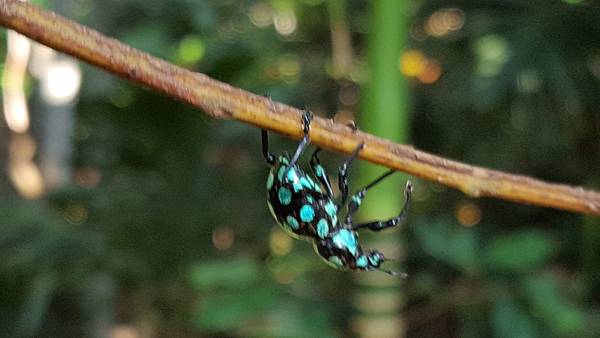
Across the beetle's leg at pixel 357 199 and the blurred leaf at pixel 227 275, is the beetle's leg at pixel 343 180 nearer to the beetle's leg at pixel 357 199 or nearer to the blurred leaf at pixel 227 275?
the beetle's leg at pixel 357 199

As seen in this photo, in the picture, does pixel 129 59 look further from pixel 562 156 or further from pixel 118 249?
pixel 562 156

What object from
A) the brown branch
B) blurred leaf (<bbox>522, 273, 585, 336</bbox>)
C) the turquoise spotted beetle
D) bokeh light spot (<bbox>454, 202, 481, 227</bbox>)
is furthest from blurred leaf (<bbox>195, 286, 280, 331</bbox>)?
bokeh light spot (<bbox>454, 202, 481, 227</bbox>)

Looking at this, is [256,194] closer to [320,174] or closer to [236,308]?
[236,308]

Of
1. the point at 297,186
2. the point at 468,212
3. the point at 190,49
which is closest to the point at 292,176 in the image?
the point at 297,186

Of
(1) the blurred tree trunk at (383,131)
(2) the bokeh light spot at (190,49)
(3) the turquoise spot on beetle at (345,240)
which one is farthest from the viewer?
(2) the bokeh light spot at (190,49)

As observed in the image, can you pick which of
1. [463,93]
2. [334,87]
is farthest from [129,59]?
[334,87]

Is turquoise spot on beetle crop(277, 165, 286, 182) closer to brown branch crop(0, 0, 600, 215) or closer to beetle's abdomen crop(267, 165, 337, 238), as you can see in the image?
beetle's abdomen crop(267, 165, 337, 238)

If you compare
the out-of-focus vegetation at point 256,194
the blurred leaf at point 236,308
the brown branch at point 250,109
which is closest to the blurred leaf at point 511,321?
the out-of-focus vegetation at point 256,194
